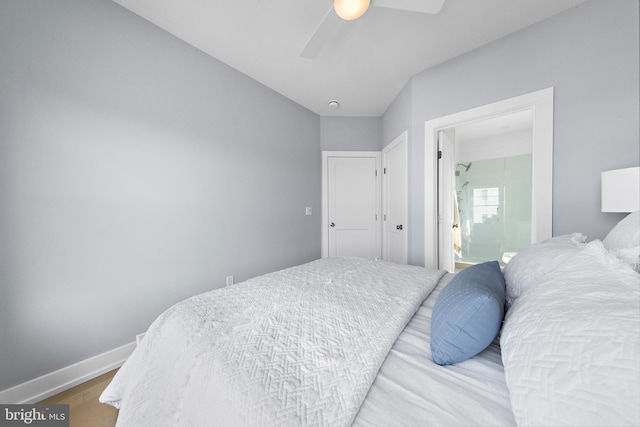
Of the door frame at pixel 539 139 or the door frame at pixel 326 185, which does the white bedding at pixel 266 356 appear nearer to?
the door frame at pixel 539 139

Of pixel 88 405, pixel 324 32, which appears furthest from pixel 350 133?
pixel 88 405

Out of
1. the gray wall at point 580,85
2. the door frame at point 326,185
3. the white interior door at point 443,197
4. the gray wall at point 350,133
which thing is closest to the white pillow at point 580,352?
the gray wall at point 580,85

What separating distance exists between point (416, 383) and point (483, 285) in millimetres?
403

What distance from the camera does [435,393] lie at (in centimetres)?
58

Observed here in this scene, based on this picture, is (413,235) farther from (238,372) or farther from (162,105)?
(162,105)

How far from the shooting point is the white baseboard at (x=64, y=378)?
1.21 m

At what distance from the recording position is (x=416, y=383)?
2.01ft

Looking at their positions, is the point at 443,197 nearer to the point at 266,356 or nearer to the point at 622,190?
the point at 622,190

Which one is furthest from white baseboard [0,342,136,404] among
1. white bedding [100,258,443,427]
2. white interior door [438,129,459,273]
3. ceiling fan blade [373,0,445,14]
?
white interior door [438,129,459,273]

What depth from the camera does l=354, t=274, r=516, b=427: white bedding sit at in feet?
1.66

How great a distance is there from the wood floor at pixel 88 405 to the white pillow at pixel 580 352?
1.76 metres

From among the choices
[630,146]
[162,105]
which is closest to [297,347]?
[162,105]

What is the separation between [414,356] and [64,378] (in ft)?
6.64

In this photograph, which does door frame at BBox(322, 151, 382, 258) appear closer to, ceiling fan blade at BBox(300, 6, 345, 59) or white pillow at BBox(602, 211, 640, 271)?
ceiling fan blade at BBox(300, 6, 345, 59)
